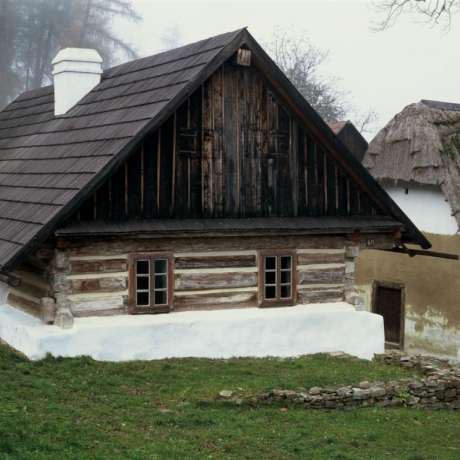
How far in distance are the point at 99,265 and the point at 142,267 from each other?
703 millimetres

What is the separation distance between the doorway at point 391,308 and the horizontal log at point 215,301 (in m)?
5.93

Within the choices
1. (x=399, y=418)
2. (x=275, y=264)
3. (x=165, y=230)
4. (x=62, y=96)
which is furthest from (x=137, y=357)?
(x=62, y=96)

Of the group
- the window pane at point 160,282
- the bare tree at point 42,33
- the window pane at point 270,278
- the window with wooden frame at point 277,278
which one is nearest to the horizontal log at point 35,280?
the window pane at point 160,282

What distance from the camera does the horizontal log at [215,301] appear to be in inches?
522

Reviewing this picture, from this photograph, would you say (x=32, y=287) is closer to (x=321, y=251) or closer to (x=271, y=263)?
(x=271, y=263)

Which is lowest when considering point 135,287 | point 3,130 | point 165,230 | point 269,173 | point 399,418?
point 399,418

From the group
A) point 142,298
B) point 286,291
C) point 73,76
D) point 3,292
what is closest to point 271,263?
point 286,291

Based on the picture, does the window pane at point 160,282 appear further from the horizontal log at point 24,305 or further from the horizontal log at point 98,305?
the horizontal log at point 24,305

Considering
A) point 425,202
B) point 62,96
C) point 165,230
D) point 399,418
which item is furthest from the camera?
point 425,202

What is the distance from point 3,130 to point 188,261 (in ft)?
24.3

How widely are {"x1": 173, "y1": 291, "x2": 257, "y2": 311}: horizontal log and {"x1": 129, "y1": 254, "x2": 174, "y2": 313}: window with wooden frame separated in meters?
0.23

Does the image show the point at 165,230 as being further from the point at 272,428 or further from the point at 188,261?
the point at 272,428

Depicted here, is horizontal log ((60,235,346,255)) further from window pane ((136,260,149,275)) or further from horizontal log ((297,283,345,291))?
horizontal log ((297,283,345,291))

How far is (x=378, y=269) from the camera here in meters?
19.2
